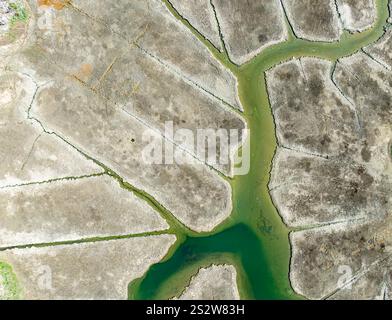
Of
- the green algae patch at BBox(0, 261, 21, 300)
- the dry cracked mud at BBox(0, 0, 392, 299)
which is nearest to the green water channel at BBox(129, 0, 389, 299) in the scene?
the dry cracked mud at BBox(0, 0, 392, 299)

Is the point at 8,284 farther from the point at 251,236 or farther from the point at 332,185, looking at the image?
the point at 332,185

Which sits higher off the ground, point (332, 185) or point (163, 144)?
point (163, 144)

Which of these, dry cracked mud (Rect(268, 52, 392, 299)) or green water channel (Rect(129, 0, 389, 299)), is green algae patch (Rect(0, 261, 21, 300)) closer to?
green water channel (Rect(129, 0, 389, 299))

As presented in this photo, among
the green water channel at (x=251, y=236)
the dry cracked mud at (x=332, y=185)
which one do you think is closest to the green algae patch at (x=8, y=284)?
the green water channel at (x=251, y=236)

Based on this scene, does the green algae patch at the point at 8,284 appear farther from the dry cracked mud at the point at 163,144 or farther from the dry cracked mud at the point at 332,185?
the dry cracked mud at the point at 332,185

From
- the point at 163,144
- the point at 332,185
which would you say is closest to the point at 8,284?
the point at 163,144
